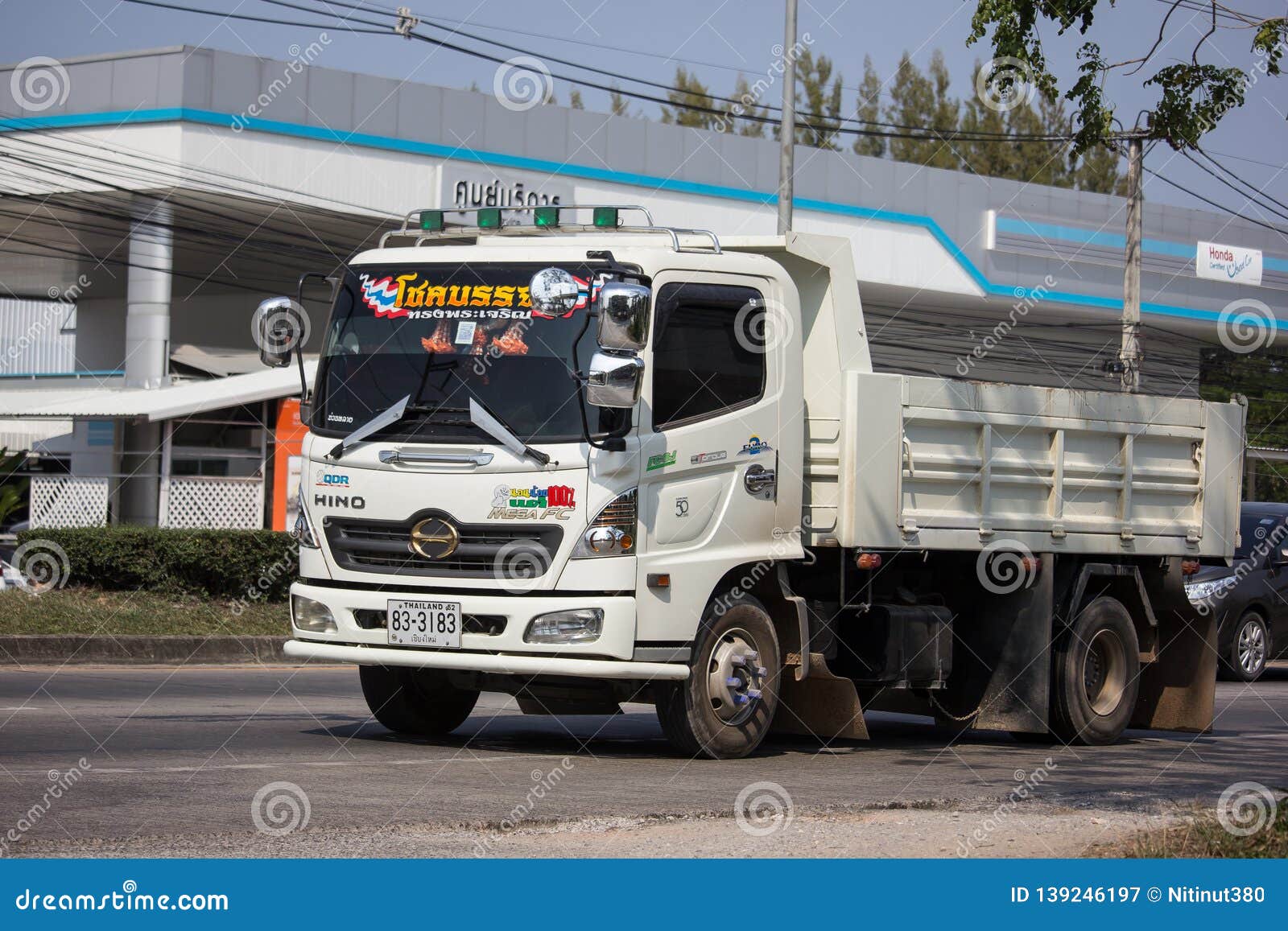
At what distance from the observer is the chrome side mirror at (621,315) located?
848 centimetres

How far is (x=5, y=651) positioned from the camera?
49.8 ft

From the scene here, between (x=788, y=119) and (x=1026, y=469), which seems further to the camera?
(x=788, y=119)

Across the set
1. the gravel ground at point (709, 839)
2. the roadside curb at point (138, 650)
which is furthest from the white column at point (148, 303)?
the gravel ground at point (709, 839)

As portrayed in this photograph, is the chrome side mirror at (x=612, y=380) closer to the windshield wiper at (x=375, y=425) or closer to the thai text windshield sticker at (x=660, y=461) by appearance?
the thai text windshield sticker at (x=660, y=461)

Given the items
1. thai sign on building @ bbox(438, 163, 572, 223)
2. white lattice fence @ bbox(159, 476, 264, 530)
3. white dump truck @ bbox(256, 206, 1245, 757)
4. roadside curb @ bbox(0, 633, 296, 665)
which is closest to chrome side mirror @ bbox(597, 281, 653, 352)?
white dump truck @ bbox(256, 206, 1245, 757)

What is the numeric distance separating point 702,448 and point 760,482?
0.48 m

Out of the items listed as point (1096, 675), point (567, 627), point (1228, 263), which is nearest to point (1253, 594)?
point (1096, 675)

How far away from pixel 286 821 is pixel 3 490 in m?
16.8

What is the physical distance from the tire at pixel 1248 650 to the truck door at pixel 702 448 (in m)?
9.81

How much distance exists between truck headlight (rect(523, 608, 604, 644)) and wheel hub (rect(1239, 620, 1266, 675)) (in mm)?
11140

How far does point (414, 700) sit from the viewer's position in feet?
33.7

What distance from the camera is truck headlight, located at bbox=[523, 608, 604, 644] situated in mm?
8695

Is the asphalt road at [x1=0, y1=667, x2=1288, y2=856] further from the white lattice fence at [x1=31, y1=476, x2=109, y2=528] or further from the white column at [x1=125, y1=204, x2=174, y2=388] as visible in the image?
the white column at [x1=125, y1=204, x2=174, y2=388]

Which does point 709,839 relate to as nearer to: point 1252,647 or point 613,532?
point 613,532
